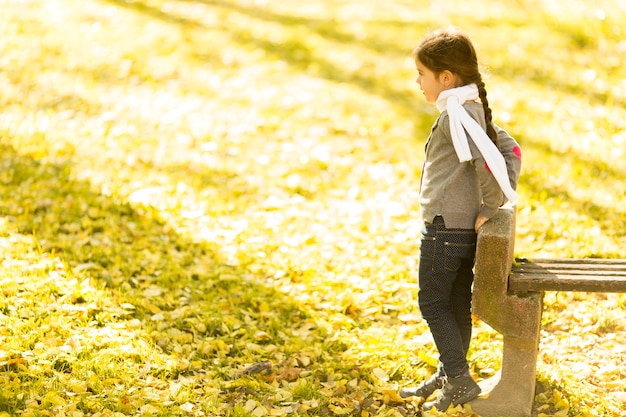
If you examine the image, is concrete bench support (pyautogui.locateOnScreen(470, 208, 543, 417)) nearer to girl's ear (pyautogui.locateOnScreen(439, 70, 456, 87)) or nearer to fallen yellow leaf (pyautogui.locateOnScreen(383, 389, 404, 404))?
fallen yellow leaf (pyautogui.locateOnScreen(383, 389, 404, 404))

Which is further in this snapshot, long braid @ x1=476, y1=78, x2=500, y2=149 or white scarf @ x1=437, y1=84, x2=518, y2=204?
long braid @ x1=476, y1=78, x2=500, y2=149

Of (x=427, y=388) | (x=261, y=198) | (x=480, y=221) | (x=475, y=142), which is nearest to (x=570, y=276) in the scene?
(x=480, y=221)

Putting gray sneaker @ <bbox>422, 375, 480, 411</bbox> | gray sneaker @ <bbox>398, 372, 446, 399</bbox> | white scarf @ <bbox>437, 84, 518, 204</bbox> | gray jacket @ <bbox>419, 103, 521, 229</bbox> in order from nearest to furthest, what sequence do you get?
1. white scarf @ <bbox>437, 84, 518, 204</bbox>
2. gray jacket @ <bbox>419, 103, 521, 229</bbox>
3. gray sneaker @ <bbox>422, 375, 480, 411</bbox>
4. gray sneaker @ <bbox>398, 372, 446, 399</bbox>

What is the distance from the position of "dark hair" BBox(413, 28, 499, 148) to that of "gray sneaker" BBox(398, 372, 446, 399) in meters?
1.28

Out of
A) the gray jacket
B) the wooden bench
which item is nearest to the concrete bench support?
the wooden bench

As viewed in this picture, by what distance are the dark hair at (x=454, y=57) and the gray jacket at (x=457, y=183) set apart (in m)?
0.09

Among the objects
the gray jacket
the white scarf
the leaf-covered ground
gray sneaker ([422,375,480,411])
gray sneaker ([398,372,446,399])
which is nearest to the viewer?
the white scarf

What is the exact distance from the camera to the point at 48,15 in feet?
35.0

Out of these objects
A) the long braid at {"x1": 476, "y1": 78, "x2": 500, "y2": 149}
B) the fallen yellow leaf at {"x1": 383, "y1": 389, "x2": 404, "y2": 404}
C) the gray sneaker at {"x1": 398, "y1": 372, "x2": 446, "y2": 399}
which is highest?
the long braid at {"x1": 476, "y1": 78, "x2": 500, "y2": 149}

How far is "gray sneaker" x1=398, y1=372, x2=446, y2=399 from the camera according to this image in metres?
3.77

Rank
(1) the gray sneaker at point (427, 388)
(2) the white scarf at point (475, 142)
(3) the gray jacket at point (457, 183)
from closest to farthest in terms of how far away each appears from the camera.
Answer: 1. (2) the white scarf at point (475, 142)
2. (3) the gray jacket at point (457, 183)
3. (1) the gray sneaker at point (427, 388)

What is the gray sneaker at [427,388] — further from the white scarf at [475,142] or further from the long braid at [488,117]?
the long braid at [488,117]

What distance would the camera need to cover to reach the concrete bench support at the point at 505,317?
3355 millimetres

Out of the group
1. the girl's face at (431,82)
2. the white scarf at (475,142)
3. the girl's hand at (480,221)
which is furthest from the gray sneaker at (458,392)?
the girl's face at (431,82)
